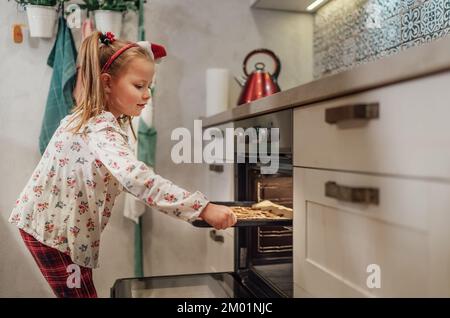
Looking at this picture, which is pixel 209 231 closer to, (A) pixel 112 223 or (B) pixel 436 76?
(A) pixel 112 223

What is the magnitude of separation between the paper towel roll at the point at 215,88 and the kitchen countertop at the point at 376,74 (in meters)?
0.32

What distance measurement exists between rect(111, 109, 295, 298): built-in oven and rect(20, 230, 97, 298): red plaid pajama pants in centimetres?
6

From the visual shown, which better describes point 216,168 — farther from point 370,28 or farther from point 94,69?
point 370,28

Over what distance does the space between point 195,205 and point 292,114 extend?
25 centimetres

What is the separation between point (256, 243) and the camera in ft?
3.37

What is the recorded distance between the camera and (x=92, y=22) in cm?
82

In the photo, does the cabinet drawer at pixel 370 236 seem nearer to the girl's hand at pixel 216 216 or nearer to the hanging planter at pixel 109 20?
the girl's hand at pixel 216 216

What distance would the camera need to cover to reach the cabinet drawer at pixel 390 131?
0.45m

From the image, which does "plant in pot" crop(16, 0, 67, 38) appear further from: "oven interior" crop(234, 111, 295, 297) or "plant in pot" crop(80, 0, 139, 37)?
"oven interior" crop(234, 111, 295, 297)

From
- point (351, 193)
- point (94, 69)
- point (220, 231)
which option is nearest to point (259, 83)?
point (220, 231)

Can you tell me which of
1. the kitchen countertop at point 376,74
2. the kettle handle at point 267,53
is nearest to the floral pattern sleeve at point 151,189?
the kitchen countertop at point 376,74

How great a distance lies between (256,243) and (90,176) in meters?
0.48

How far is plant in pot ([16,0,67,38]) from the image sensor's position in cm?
75

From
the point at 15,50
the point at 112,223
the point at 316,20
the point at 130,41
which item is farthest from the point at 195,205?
the point at 316,20
